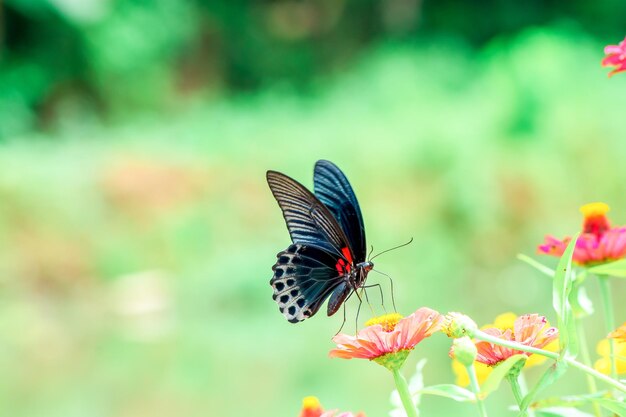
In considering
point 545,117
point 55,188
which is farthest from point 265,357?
point 545,117

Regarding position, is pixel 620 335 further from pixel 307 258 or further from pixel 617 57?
pixel 307 258

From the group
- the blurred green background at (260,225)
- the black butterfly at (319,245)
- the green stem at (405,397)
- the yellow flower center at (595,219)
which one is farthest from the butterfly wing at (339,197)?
the blurred green background at (260,225)

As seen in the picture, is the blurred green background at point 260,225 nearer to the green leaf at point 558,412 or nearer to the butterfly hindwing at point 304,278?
the butterfly hindwing at point 304,278

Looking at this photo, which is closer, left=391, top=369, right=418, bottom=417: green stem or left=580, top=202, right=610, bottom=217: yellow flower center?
left=391, top=369, right=418, bottom=417: green stem

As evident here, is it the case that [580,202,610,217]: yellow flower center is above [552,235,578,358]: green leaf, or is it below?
above

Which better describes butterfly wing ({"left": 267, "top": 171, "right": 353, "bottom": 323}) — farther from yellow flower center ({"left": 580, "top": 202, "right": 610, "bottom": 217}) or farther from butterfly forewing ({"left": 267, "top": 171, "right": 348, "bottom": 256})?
yellow flower center ({"left": 580, "top": 202, "right": 610, "bottom": 217})

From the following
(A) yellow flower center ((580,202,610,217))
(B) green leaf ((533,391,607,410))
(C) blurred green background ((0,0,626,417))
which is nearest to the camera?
(B) green leaf ((533,391,607,410))

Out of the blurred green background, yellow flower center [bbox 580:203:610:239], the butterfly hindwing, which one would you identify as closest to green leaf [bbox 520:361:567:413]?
yellow flower center [bbox 580:203:610:239]

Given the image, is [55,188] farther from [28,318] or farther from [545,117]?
[545,117]
